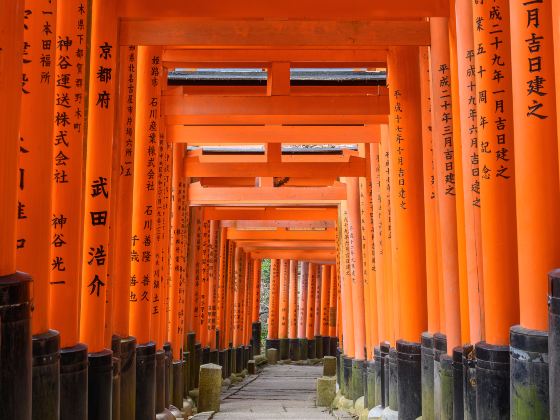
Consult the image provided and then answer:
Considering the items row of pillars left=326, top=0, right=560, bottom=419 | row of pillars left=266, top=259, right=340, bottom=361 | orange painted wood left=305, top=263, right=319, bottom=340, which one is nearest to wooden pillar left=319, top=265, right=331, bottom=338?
row of pillars left=266, top=259, right=340, bottom=361

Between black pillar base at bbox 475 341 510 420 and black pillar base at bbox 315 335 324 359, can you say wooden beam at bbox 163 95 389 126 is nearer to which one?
black pillar base at bbox 475 341 510 420

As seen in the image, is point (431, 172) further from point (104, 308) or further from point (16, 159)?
point (16, 159)

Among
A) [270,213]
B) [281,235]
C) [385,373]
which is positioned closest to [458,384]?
[385,373]

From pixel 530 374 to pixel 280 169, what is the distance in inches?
307

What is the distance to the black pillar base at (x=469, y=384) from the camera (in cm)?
420

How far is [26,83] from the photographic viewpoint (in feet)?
13.0

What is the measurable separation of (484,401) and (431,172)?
2979mm

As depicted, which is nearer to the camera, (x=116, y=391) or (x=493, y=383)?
(x=493, y=383)

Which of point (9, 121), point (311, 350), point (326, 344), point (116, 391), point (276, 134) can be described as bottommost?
point (311, 350)

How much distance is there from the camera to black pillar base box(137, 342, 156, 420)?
673 centimetres

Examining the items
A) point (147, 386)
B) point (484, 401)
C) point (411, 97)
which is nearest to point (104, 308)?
point (147, 386)

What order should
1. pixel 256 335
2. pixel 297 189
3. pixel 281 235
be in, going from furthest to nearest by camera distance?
pixel 256 335 < pixel 281 235 < pixel 297 189

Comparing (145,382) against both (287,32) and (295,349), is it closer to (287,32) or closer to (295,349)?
(287,32)

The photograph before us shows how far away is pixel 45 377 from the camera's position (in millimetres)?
3754
